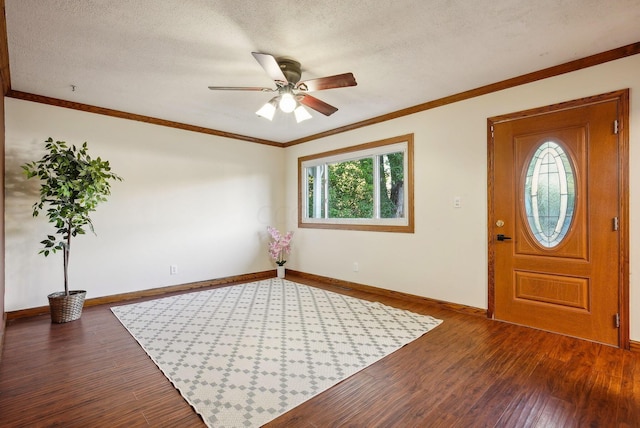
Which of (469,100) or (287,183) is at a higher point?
(469,100)

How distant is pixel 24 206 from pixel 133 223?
1081 mm

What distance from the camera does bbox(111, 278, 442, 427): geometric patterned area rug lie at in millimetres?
1912

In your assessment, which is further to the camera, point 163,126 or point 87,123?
point 163,126

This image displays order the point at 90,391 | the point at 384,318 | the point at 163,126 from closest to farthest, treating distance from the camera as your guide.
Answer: the point at 90,391 → the point at 384,318 → the point at 163,126

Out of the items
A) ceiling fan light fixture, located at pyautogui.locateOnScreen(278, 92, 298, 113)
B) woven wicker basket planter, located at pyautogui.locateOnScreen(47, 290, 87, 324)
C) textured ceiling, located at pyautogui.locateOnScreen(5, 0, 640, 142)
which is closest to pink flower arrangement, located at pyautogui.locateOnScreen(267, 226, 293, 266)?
textured ceiling, located at pyautogui.locateOnScreen(5, 0, 640, 142)

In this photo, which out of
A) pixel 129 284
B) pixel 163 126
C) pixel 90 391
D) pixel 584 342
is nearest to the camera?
pixel 90 391

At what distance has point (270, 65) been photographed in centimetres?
230

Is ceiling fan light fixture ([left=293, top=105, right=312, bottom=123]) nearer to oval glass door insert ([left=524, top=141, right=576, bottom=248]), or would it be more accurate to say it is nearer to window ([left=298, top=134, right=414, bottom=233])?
window ([left=298, top=134, right=414, bottom=233])

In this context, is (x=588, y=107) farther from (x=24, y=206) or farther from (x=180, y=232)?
(x=24, y=206)

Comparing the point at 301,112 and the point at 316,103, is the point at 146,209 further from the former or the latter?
the point at 316,103

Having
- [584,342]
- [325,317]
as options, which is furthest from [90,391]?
[584,342]

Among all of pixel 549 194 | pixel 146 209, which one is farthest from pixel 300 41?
pixel 146 209

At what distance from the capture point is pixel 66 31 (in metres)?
2.29

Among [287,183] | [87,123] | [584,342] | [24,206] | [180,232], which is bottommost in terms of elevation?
[584,342]
